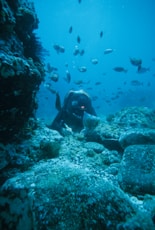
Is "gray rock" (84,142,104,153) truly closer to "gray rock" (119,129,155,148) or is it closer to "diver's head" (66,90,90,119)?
"gray rock" (119,129,155,148)

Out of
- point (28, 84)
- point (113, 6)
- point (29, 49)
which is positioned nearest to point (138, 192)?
point (28, 84)

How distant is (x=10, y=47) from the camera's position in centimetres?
447

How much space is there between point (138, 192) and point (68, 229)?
2080 millimetres

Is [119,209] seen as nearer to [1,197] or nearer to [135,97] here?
[1,197]

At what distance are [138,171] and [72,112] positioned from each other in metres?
6.45

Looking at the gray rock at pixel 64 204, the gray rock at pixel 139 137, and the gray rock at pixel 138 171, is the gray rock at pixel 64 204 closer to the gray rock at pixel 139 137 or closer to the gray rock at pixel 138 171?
the gray rock at pixel 138 171

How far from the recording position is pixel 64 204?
2.68 meters

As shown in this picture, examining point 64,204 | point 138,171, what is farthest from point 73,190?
point 138,171

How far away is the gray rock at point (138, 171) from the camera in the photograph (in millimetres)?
3781

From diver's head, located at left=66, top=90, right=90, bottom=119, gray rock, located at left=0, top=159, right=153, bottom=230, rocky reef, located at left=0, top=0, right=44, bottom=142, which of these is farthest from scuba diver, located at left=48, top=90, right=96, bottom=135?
gray rock, located at left=0, top=159, right=153, bottom=230

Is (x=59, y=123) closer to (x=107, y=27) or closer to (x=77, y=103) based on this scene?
(x=77, y=103)

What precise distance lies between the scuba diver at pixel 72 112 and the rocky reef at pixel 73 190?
407 cm

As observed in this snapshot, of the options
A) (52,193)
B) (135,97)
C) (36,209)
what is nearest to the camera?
(36,209)

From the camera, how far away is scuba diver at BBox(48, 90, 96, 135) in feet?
31.7
